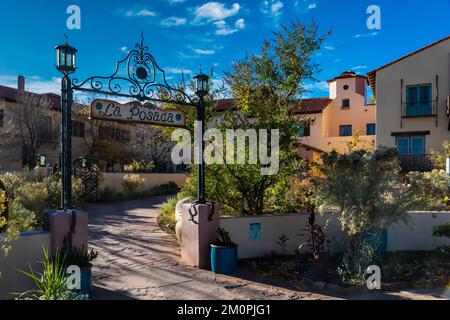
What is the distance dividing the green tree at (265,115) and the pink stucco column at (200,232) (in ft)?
6.37

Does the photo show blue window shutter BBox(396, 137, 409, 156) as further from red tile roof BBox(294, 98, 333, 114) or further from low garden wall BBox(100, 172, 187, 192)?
low garden wall BBox(100, 172, 187, 192)

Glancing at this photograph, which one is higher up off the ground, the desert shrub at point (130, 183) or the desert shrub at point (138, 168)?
the desert shrub at point (138, 168)

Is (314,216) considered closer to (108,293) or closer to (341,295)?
(341,295)

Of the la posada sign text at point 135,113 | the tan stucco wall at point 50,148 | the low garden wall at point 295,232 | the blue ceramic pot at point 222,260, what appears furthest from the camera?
the tan stucco wall at point 50,148

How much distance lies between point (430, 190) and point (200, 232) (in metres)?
4.81

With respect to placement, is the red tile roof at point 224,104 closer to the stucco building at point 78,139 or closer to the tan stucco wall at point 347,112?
the stucco building at point 78,139

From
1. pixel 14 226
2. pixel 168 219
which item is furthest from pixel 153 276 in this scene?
pixel 168 219

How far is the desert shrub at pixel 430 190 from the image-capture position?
23.4 feet

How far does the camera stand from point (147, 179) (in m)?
25.8

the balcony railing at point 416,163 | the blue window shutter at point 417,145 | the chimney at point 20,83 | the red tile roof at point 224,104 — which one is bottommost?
the balcony railing at point 416,163

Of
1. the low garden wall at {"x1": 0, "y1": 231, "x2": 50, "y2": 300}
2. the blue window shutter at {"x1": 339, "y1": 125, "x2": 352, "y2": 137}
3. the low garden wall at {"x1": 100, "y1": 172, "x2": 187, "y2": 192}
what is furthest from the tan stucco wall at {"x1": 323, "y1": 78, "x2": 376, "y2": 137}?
the low garden wall at {"x1": 0, "y1": 231, "x2": 50, "y2": 300}

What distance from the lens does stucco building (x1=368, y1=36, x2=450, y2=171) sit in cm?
2195

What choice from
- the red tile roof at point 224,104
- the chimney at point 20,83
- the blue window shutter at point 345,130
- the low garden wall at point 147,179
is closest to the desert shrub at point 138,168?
the low garden wall at point 147,179

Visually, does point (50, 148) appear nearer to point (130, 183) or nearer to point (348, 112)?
point (130, 183)
